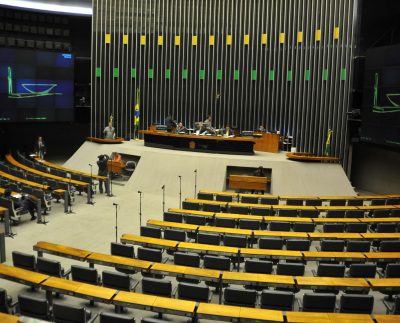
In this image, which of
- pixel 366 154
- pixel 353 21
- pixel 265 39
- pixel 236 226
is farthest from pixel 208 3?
pixel 236 226

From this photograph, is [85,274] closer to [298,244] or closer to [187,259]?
[187,259]

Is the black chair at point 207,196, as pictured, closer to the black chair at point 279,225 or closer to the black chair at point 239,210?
the black chair at point 239,210

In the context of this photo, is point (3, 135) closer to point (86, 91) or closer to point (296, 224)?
point (86, 91)

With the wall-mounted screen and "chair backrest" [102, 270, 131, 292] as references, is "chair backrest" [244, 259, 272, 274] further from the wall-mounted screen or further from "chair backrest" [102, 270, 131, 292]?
the wall-mounted screen

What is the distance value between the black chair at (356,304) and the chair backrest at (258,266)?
1.52 metres

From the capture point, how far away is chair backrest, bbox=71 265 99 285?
7.41 metres

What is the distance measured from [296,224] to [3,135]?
17728mm

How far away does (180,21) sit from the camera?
22938 mm

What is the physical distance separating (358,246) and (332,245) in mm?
530

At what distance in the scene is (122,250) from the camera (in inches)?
339

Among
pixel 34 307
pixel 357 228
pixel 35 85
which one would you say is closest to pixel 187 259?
pixel 34 307

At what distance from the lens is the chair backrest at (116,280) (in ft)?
23.8

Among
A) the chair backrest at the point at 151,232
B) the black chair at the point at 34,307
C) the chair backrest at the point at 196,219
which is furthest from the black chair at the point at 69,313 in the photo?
the chair backrest at the point at 196,219

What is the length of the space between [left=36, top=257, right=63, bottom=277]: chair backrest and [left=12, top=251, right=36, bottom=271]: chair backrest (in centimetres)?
15
